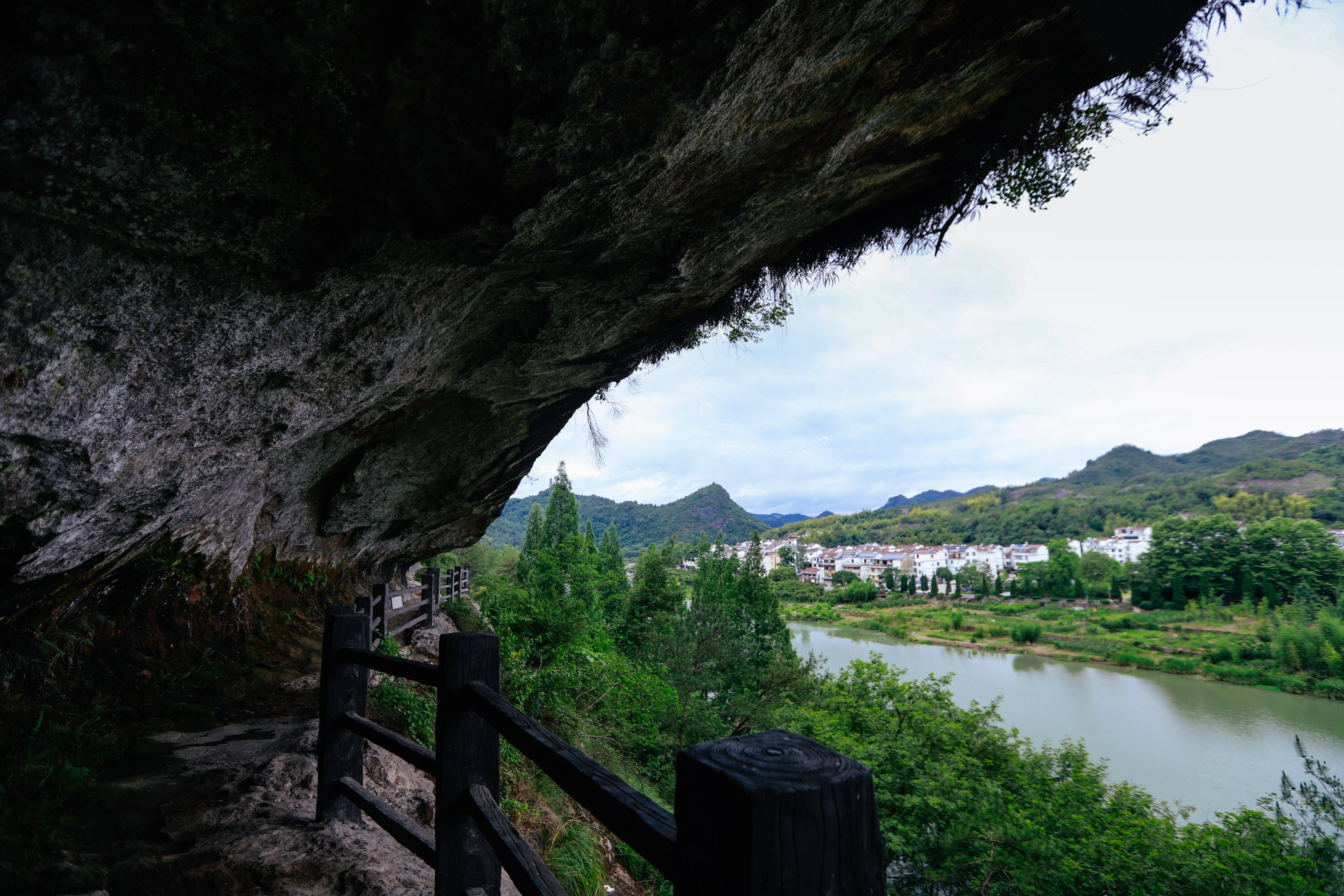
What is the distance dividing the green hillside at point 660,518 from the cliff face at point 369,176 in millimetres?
112913

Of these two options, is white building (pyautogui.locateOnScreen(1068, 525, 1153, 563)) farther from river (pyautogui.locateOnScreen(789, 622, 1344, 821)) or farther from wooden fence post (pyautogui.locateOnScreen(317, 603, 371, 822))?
wooden fence post (pyautogui.locateOnScreen(317, 603, 371, 822))

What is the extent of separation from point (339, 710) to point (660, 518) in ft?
474

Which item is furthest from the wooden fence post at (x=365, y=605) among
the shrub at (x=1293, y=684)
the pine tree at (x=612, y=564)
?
the shrub at (x=1293, y=684)

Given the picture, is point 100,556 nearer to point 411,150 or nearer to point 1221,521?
point 411,150

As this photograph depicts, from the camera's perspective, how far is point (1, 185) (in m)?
2.40

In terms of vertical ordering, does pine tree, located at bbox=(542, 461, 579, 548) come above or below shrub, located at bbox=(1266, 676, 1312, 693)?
above

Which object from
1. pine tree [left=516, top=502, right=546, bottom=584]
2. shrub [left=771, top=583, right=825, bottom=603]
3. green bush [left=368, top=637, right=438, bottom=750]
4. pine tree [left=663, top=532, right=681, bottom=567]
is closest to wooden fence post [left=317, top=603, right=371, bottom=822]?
green bush [left=368, top=637, right=438, bottom=750]

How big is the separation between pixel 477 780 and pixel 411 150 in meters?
2.90

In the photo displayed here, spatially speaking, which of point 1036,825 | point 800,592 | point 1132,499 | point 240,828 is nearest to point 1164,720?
point 1036,825

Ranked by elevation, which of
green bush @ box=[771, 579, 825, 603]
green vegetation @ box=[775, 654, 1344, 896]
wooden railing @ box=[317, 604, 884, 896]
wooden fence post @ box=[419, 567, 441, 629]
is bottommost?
green bush @ box=[771, 579, 825, 603]

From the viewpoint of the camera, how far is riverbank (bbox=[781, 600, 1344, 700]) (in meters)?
33.3

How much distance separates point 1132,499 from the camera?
4104 inches

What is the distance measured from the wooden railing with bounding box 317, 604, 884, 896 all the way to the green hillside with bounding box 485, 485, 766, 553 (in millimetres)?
114022

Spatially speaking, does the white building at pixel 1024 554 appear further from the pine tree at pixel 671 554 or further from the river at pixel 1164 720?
the pine tree at pixel 671 554
